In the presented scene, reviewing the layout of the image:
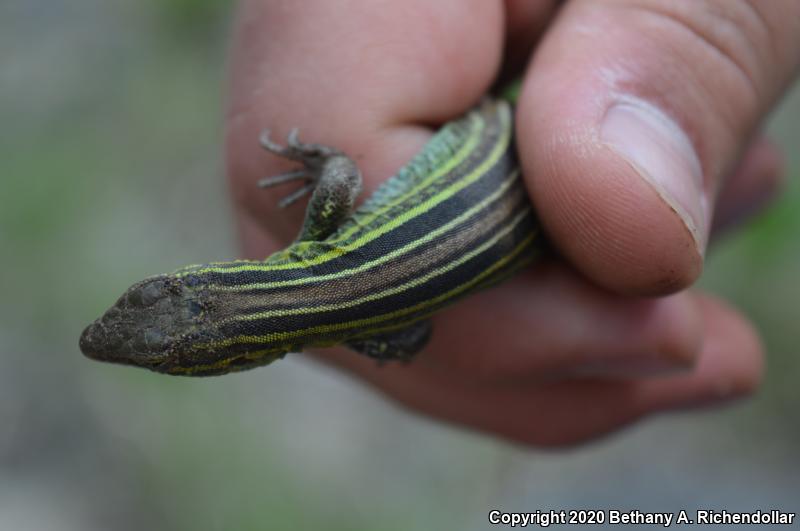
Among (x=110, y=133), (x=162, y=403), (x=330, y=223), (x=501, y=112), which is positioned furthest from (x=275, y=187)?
(x=110, y=133)

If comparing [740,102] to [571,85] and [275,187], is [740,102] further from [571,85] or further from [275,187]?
[275,187]

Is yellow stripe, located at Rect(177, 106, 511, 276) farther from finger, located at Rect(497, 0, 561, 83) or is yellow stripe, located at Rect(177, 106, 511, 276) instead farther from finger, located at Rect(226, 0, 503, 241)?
finger, located at Rect(497, 0, 561, 83)

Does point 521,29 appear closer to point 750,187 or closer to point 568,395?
point 568,395

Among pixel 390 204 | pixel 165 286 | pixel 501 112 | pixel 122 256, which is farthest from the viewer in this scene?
pixel 122 256

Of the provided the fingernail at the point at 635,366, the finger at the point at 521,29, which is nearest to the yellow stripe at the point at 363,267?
the fingernail at the point at 635,366

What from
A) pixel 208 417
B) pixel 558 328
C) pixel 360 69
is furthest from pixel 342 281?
pixel 208 417

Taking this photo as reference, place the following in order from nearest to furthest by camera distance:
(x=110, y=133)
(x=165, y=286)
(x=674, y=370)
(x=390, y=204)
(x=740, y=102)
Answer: (x=165, y=286)
(x=390, y=204)
(x=740, y=102)
(x=674, y=370)
(x=110, y=133)
